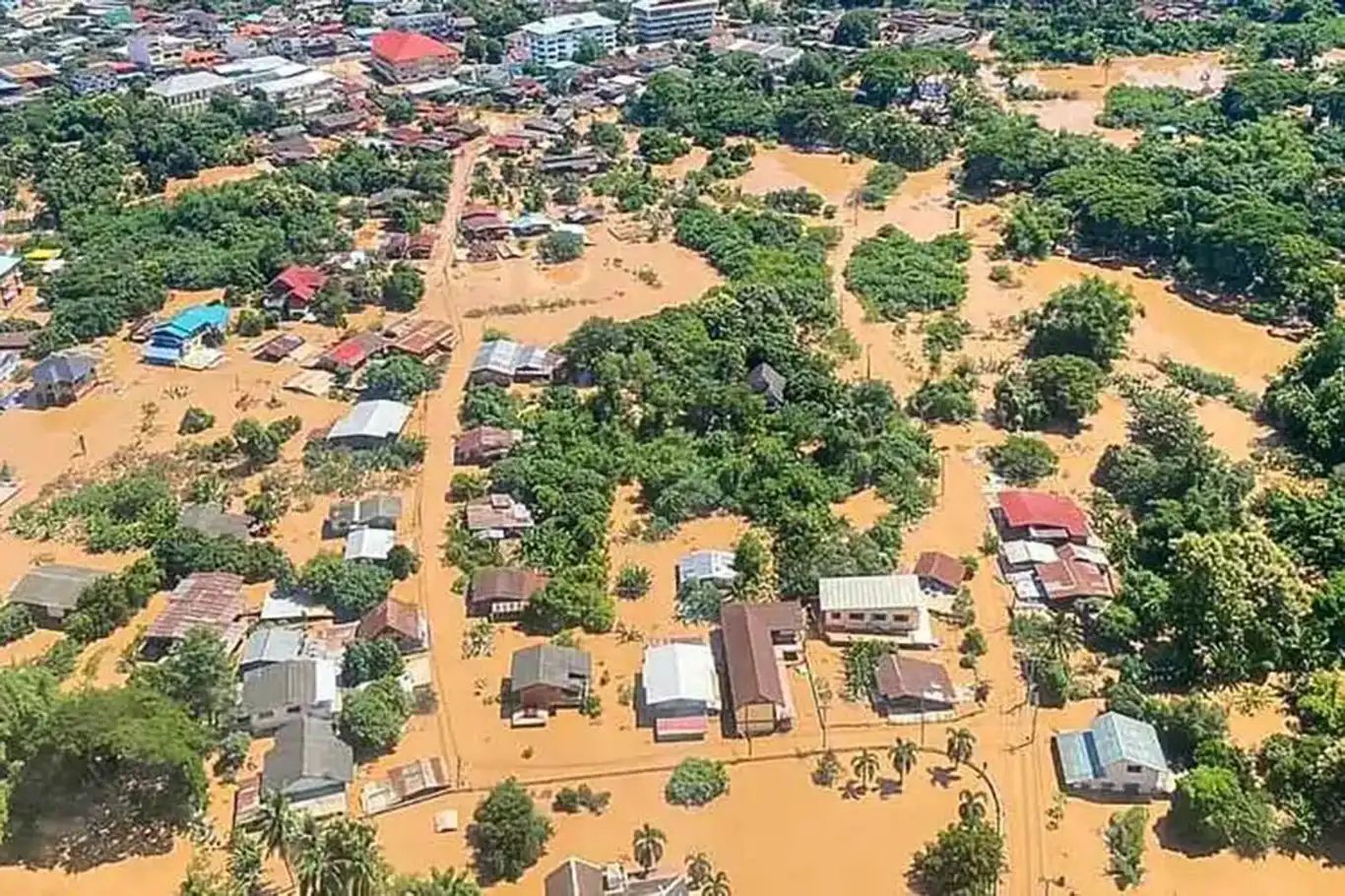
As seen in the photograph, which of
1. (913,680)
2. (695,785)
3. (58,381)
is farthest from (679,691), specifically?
(58,381)

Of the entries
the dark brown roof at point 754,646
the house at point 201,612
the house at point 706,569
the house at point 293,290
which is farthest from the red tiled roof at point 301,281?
the dark brown roof at point 754,646

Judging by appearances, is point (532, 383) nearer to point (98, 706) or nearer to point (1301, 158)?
point (98, 706)

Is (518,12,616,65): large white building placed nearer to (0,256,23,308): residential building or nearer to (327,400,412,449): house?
(0,256,23,308): residential building

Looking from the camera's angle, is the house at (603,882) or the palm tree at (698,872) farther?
the palm tree at (698,872)

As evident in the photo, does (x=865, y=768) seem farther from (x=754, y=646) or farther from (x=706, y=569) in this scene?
(x=706, y=569)

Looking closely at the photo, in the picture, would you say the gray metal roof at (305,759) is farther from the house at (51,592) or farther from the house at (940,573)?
the house at (940,573)

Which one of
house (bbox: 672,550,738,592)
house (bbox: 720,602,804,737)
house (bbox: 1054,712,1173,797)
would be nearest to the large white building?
house (bbox: 672,550,738,592)
